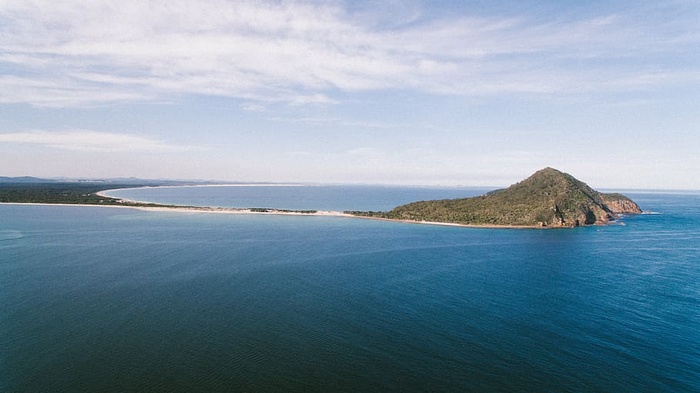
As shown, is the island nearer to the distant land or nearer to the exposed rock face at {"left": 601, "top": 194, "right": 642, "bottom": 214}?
the distant land

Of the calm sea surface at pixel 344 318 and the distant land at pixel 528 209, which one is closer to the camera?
Answer: the calm sea surface at pixel 344 318

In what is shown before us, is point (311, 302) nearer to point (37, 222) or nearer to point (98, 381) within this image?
point (98, 381)

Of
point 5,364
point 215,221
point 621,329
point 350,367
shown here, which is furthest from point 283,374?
point 215,221

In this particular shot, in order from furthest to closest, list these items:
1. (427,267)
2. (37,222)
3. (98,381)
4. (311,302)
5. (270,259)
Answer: (37,222) < (270,259) < (427,267) < (311,302) < (98,381)

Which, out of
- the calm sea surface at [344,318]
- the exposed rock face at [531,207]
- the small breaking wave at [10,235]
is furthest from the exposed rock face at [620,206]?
the small breaking wave at [10,235]

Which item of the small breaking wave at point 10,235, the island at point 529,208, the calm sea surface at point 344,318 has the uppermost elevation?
the island at point 529,208

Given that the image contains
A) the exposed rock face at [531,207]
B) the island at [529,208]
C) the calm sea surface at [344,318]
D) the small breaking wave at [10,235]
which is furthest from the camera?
the exposed rock face at [531,207]

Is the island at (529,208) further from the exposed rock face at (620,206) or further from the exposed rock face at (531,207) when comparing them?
the exposed rock face at (620,206)

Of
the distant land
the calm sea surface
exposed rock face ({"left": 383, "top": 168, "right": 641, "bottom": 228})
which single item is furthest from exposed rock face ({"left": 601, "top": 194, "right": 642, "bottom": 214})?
the calm sea surface
